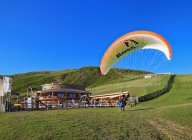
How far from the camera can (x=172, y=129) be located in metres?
26.3

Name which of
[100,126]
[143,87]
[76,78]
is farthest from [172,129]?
[76,78]

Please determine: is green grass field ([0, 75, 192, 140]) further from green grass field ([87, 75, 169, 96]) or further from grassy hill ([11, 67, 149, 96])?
grassy hill ([11, 67, 149, 96])

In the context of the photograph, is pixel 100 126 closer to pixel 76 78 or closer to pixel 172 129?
pixel 172 129

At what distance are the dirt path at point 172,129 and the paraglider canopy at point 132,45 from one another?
6646mm

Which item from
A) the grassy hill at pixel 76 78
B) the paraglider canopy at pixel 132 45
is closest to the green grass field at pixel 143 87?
the paraglider canopy at pixel 132 45

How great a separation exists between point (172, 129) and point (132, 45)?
41.0 ft

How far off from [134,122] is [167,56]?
27.0 feet

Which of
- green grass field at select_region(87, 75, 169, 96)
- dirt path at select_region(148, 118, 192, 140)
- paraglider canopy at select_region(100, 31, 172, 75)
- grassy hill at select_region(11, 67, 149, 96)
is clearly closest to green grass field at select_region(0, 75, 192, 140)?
dirt path at select_region(148, 118, 192, 140)

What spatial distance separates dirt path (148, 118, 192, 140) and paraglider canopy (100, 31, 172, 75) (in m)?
6.65

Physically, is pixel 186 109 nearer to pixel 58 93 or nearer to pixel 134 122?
pixel 134 122

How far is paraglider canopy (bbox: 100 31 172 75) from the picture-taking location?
32.0m

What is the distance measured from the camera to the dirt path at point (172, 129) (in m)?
24.5

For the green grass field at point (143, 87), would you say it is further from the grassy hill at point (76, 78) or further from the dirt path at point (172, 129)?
the grassy hill at point (76, 78)

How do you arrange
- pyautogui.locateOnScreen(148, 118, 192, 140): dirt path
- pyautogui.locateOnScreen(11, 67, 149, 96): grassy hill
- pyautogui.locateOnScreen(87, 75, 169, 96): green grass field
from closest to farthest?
pyautogui.locateOnScreen(148, 118, 192, 140): dirt path → pyautogui.locateOnScreen(87, 75, 169, 96): green grass field → pyautogui.locateOnScreen(11, 67, 149, 96): grassy hill
